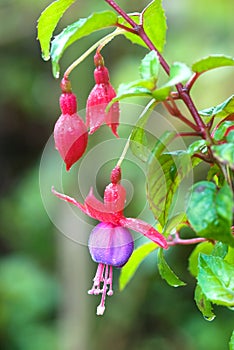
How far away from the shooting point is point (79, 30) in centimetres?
48

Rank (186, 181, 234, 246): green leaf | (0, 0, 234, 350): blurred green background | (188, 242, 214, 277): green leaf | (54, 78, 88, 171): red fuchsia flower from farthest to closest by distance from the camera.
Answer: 1. (0, 0, 234, 350): blurred green background
2. (188, 242, 214, 277): green leaf
3. (54, 78, 88, 171): red fuchsia flower
4. (186, 181, 234, 246): green leaf

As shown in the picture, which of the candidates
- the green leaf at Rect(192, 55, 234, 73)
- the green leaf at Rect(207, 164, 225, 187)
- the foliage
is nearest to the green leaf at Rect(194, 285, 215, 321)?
the foliage

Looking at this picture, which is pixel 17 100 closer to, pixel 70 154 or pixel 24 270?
pixel 24 270

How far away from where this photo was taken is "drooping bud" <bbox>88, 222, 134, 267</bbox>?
528 mm

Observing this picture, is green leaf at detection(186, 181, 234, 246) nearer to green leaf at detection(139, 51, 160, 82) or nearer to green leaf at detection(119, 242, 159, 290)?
green leaf at detection(139, 51, 160, 82)

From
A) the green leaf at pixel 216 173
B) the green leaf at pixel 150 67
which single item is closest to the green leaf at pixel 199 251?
the green leaf at pixel 216 173

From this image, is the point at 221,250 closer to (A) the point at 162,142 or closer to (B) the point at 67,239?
(A) the point at 162,142

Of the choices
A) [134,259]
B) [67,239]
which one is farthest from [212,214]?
[67,239]

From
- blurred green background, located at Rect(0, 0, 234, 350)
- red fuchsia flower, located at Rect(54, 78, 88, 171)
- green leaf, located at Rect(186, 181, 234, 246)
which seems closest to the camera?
green leaf, located at Rect(186, 181, 234, 246)

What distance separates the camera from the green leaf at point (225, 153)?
0.44 m

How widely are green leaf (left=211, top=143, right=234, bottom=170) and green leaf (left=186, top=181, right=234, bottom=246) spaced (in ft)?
0.08

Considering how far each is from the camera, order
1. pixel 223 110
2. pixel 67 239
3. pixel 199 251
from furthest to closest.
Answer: pixel 67 239
pixel 199 251
pixel 223 110

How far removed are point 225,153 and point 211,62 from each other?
0.08m

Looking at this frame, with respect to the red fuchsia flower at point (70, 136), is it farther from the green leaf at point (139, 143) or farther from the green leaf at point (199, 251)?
the green leaf at point (199, 251)
